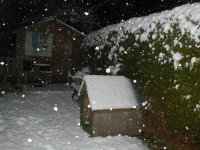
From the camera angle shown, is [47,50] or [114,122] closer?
[114,122]

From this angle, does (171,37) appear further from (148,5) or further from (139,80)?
(148,5)

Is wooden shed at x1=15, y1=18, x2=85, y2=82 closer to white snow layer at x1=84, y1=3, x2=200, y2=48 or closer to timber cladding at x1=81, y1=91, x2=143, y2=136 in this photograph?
white snow layer at x1=84, y1=3, x2=200, y2=48

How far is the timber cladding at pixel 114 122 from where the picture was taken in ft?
28.4

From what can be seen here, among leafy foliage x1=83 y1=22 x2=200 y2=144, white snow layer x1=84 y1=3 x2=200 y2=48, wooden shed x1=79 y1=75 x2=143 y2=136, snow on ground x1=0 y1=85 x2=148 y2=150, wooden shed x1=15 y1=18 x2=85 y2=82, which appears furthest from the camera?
wooden shed x1=15 y1=18 x2=85 y2=82

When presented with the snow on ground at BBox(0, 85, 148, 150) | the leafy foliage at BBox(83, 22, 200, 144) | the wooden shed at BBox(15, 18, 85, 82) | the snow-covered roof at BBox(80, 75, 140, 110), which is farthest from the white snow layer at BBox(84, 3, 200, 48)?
the wooden shed at BBox(15, 18, 85, 82)

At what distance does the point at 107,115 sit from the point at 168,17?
11.8 feet

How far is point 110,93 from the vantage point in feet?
29.7

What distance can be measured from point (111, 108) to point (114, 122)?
530mm

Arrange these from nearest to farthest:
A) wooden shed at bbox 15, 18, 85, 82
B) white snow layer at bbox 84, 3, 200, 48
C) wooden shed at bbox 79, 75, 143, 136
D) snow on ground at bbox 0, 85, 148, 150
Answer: white snow layer at bbox 84, 3, 200, 48 < snow on ground at bbox 0, 85, 148, 150 < wooden shed at bbox 79, 75, 143, 136 < wooden shed at bbox 15, 18, 85, 82

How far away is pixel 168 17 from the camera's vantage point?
8406mm

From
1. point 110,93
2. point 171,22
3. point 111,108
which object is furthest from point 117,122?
point 171,22

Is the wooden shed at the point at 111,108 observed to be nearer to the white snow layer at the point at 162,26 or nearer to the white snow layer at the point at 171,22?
the white snow layer at the point at 162,26

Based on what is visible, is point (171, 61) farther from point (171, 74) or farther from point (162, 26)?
point (162, 26)

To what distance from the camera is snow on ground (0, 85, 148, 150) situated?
7910 mm
